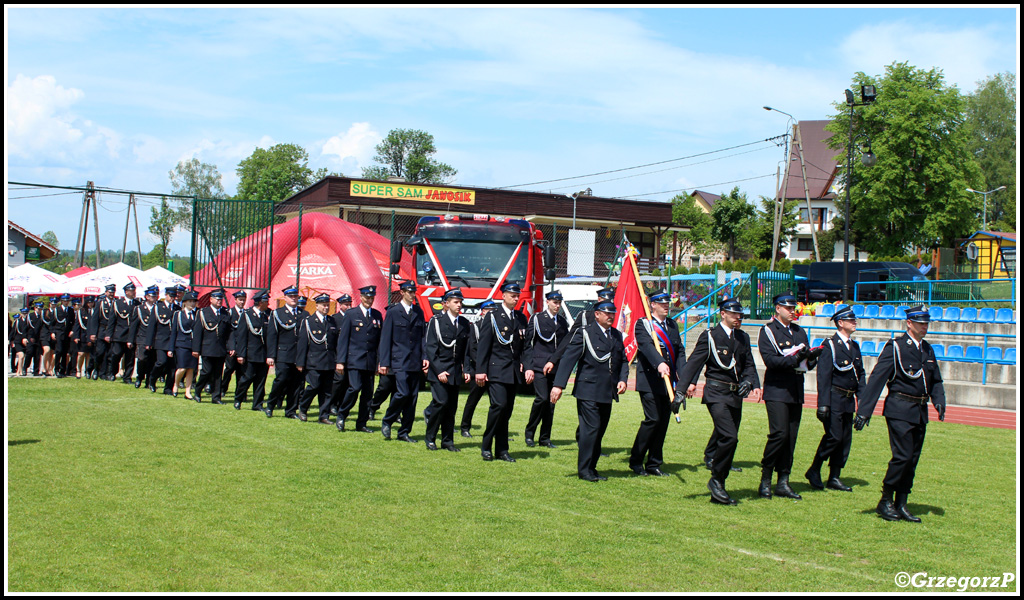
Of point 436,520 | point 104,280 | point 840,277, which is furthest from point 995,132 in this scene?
point 436,520

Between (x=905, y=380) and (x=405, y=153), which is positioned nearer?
(x=905, y=380)

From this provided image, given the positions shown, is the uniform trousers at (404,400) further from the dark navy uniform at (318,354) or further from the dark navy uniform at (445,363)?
the dark navy uniform at (318,354)

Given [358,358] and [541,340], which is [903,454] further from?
[358,358]

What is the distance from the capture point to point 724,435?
755 centimetres

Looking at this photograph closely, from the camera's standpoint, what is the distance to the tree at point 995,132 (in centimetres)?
6347

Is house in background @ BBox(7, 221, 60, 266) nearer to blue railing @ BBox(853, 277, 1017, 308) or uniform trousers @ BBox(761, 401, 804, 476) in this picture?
blue railing @ BBox(853, 277, 1017, 308)

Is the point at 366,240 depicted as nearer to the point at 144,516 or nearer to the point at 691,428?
the point at 691,428

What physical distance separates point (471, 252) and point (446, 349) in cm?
711

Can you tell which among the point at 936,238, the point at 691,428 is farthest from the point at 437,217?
the point at 936,238

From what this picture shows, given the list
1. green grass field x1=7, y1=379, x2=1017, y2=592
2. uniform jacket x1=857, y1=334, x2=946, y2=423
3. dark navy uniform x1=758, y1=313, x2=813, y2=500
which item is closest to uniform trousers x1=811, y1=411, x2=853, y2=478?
green grass field x1=7, y1=379, x2=1017, y2=592

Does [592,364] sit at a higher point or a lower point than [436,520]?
higher

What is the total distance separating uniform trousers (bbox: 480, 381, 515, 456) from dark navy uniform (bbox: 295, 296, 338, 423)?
3.38 metres

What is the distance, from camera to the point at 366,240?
76.0 feet

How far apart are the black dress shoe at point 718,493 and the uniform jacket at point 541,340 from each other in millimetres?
3758
